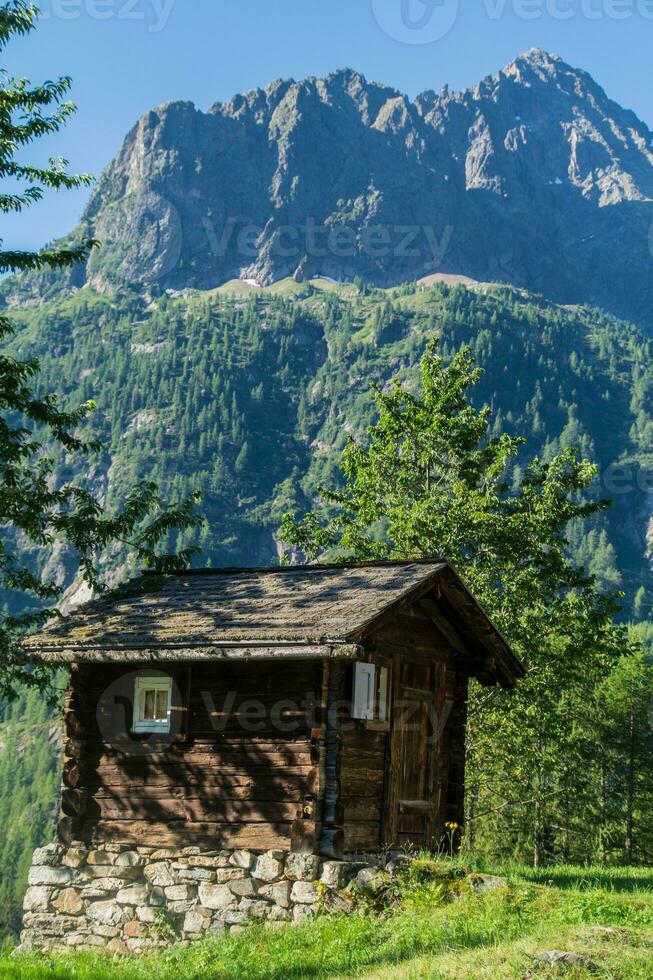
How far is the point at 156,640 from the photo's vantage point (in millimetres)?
17188

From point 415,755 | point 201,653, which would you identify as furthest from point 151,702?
point 415,755

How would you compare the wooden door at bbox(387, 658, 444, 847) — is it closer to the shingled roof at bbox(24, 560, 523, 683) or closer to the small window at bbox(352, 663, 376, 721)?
the small window at bbox(352, 663, 376, 721)

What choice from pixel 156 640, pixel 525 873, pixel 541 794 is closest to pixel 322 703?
pixel 156 640

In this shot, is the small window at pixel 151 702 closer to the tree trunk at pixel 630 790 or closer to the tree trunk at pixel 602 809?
the tree trunk at pixel 602 809

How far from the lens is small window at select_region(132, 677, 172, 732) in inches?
717

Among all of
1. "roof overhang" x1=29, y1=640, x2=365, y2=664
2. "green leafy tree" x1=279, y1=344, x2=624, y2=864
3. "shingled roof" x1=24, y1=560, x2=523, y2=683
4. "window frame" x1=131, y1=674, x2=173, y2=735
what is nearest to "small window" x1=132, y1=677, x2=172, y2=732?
"window frame" x1=131, y1=674, x2=173, y2=735

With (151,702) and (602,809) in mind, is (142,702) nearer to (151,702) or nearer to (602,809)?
(151,702)

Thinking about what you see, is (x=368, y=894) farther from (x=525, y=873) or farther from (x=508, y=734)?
(x=508, y=734)

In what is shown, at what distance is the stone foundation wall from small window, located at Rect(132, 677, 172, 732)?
192cm

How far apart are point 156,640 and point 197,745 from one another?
1892 mm

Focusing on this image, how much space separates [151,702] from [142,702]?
156 mm

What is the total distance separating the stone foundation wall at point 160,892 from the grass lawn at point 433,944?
0.65 m

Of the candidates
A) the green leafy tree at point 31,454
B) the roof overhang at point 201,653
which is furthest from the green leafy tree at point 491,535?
the roof overhang at point 201,653

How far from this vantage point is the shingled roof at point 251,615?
16.1 m
